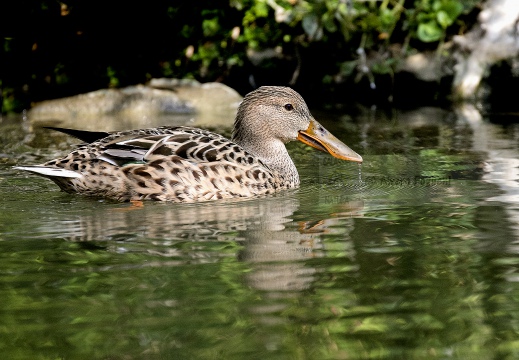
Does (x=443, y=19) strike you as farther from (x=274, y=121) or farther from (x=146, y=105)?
(x=274, y=121)

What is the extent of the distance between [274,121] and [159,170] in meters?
1.32

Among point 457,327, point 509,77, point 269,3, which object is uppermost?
point 269,3

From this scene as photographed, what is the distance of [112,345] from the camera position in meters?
3.81

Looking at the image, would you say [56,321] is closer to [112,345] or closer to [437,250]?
[112,345]

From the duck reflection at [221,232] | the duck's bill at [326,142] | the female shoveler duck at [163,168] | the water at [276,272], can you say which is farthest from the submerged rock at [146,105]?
the duck reflection at [221,232]

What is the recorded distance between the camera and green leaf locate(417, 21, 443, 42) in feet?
42.1

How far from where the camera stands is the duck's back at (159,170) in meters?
6.86

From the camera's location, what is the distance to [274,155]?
305 inches

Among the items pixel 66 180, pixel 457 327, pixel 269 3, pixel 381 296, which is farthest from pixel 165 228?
pixel 269 3

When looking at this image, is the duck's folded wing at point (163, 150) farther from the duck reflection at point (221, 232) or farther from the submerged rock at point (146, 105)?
the submerged rock at point (146, 105)

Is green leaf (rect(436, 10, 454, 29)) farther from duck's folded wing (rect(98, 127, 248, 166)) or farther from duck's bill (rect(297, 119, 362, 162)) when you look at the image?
duck's folded wing (rect(98, 127, 248, 166))

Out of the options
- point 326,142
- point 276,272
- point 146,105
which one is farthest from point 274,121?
point 146,105

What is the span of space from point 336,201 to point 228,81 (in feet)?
24.0

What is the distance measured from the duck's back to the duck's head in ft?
2.38
